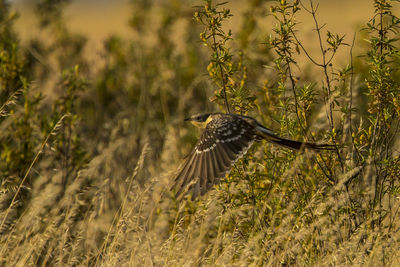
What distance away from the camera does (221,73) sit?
13.8 ft

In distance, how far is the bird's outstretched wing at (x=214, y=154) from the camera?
4.08 m

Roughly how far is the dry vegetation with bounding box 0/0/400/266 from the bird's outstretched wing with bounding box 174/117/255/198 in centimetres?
14

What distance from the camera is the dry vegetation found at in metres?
3.87

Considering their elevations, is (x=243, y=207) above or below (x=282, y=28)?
below

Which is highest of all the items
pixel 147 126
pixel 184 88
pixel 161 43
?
pixel 161 43

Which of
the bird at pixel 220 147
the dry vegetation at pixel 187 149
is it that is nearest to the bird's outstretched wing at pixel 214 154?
the bird at pixel 220 147

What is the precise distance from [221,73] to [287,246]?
4.46 feet

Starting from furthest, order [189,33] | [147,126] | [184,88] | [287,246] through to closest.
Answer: [189,33] < [184,88] < [147,126] < [287,246]

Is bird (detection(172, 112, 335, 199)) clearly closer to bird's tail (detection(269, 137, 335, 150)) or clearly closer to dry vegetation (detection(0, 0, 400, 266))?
bird's tail (detection(269, 137, 335, 150))

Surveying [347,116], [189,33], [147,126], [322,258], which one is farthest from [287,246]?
[189,33]

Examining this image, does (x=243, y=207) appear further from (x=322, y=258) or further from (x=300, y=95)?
(x=300, y=95)

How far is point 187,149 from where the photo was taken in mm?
7516

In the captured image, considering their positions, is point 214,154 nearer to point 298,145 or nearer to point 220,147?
point 220,147

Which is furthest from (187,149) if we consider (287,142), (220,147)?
(287,142)
